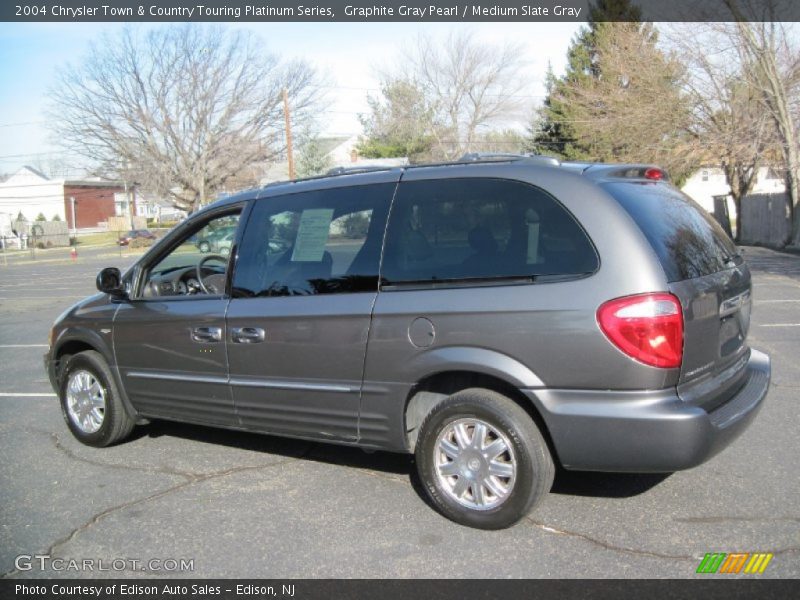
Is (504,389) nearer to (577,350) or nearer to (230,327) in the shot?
(577,350)

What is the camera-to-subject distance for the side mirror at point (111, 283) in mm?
5238

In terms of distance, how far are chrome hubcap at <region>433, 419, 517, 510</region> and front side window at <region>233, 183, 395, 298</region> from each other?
3.10 feet

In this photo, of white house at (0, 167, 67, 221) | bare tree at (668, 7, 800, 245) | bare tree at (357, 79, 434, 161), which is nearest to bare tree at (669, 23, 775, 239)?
bare tree at (668, 7, 800, 245)

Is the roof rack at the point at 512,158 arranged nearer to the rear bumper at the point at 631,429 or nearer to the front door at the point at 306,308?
the front door at the point at 306,308

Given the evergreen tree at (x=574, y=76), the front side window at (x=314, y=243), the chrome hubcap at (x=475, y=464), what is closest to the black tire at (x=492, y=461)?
the chrome hubcap at (x=475, y=464)

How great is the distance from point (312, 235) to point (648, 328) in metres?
2.09

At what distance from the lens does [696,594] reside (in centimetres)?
310

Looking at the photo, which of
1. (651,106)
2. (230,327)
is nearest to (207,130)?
(651,106)

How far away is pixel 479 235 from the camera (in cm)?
384

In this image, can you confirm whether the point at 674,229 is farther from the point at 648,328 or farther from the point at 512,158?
the point at 512,158

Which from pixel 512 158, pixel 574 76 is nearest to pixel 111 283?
pixel 512 158

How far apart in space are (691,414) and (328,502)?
6.78ft

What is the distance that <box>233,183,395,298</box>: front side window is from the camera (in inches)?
165

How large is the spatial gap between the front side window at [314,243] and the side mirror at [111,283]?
1154mm
